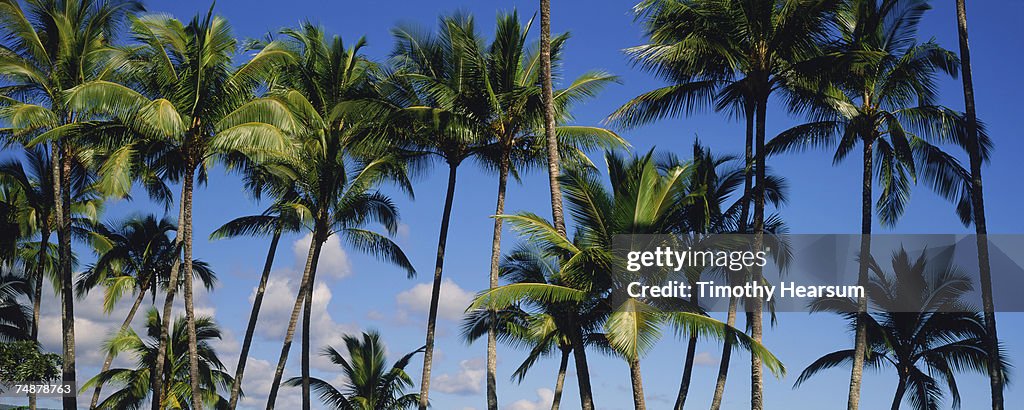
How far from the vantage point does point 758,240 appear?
766 inches

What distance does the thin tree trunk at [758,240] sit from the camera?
19.3 m

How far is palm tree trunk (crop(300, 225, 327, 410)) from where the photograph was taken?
84.2 ft

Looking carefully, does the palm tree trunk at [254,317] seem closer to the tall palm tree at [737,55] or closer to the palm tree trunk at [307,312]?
the palm tree trunk at [307,312]

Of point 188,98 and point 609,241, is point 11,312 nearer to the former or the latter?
point 188,98

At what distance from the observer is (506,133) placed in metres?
23.1

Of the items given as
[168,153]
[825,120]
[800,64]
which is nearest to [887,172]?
[825,120]

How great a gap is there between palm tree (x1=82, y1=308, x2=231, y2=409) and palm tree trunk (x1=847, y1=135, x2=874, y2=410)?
18.4m

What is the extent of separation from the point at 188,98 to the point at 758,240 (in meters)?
12.7

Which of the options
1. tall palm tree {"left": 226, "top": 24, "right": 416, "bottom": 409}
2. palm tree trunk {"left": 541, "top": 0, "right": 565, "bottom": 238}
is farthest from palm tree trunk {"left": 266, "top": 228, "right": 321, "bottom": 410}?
palm tree trunk {"left": 541, "top": 0, "right": 565, "bottom": 238}

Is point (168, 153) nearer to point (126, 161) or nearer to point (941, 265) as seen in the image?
point (126, 161)

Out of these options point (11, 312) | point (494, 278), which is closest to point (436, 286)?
point (494, 278)

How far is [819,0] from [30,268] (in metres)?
28.1

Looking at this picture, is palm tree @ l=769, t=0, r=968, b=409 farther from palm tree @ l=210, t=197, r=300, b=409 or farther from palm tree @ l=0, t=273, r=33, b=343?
palm tree @ l=0, t=273, r=33, b=343

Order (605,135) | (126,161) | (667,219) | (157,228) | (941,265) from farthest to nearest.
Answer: (157,228) → (941,265) → (605,135) → (126,161) → (667,219)
